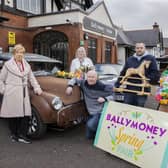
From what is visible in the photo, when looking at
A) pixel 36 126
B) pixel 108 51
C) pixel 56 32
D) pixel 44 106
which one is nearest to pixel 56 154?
pixel 36 126

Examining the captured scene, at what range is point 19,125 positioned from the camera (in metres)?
4.40

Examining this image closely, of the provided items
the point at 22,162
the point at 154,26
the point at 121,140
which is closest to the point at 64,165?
the point at 22,162

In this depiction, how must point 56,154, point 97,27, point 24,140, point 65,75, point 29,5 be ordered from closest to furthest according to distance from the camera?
1. point 56,154
2. point 24,140
3. point 65,75
4. point 29,5
5. point 97,27

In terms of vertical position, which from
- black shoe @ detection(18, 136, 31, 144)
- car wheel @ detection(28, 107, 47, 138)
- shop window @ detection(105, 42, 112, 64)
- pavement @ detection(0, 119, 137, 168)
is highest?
shop window @ detection(105, 42, 112, 64)

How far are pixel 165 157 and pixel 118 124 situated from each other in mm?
864

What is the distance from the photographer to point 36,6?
14.0m

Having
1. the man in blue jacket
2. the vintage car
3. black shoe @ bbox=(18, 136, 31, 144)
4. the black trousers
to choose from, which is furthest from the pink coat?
the man in blue jacket

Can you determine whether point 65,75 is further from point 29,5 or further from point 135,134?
point 29,5

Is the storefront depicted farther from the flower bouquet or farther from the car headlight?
the car headlight

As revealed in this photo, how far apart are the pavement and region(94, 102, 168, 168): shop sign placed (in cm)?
20

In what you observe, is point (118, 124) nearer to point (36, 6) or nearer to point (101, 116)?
point (101, 116)

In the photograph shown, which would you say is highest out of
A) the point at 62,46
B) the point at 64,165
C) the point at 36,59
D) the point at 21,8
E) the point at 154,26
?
the point at 154,26

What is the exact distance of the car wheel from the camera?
4.34 metres

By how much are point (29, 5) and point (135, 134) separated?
1177cm
